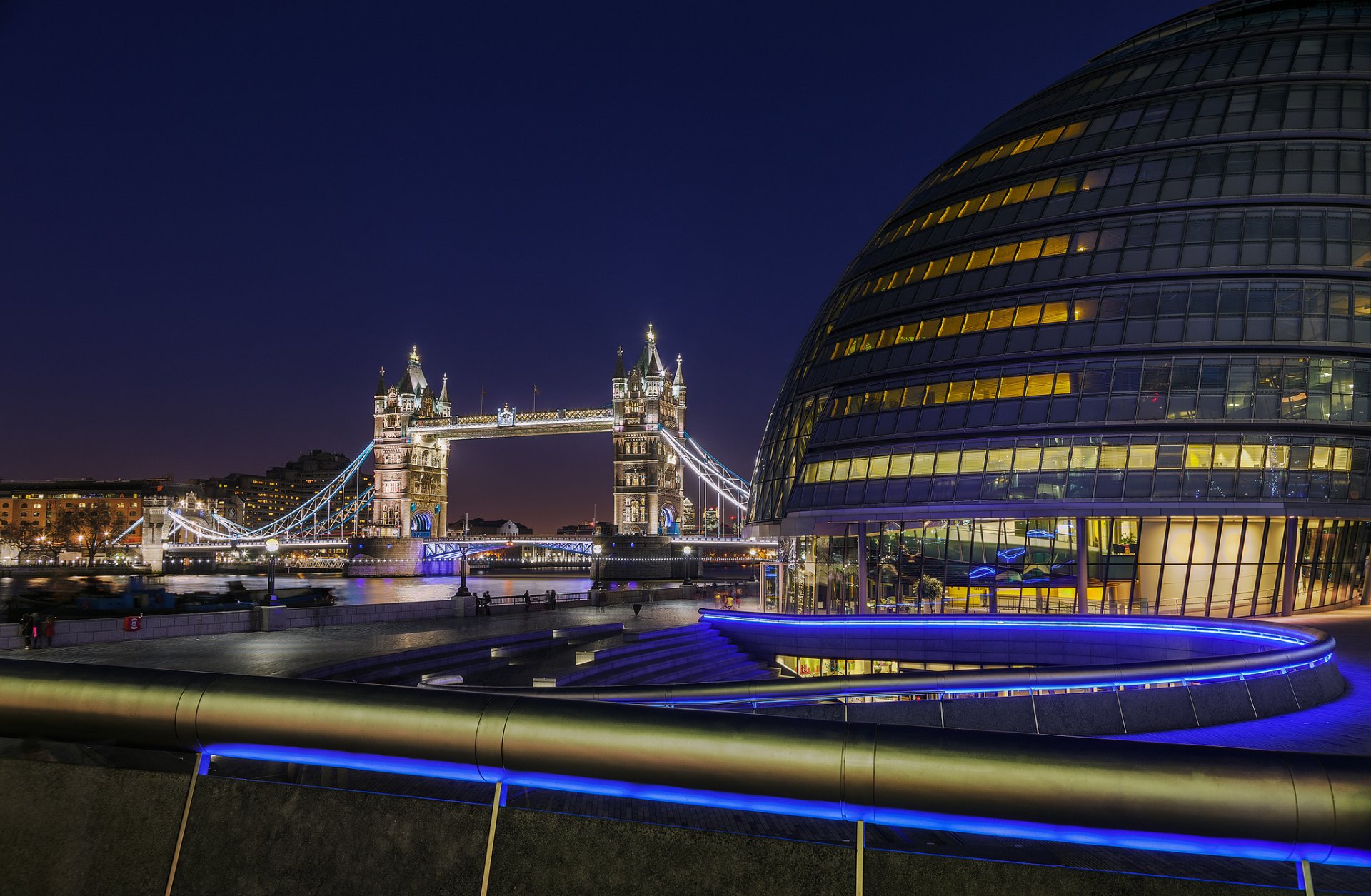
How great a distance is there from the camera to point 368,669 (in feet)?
82.2

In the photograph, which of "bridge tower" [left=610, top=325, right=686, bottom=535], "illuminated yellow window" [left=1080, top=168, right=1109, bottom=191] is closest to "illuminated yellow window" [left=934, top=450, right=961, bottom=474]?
"illuminated yellow window" [left=1080, top=168, right=1109, bottom=191]

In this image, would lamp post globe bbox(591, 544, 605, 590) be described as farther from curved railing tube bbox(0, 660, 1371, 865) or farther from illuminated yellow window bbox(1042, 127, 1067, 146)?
curved railing tube bbox(0, 660, 1371, 865)

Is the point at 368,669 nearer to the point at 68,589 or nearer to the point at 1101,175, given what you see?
the point at 1101,175

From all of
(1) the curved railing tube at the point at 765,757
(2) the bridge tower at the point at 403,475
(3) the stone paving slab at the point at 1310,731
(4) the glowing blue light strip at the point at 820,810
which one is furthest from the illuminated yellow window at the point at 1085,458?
(2) the bridge tower at the point at 403,475

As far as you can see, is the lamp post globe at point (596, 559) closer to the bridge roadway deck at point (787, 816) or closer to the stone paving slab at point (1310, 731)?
the bridge roadway deck at point (787, 816)

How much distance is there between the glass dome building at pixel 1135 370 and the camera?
37938mm

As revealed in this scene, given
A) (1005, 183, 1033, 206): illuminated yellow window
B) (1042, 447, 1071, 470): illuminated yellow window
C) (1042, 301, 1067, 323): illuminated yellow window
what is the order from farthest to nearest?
1. (1005, 183, 1033, 206): illuminated yellow window
2. (1042, 301, 1067, 323): illuminated yellow window
3. (1042, 447, 1071, 470): illuminated yellow window

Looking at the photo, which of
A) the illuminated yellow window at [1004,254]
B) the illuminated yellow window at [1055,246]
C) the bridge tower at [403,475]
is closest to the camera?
the illuminated yellow window at [1055,246]

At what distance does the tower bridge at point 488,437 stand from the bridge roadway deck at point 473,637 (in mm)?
83221

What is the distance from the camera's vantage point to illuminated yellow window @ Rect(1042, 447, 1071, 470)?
39125mm

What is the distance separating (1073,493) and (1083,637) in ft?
28.6

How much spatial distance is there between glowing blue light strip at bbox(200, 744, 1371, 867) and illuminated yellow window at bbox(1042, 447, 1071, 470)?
125 ft

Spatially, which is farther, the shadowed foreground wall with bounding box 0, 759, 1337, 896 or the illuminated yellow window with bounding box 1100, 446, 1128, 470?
the illuminated yellow window with bounding box 1100, 446, 1128, 470

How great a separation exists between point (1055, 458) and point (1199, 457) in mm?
5218
